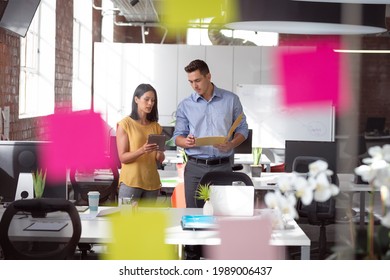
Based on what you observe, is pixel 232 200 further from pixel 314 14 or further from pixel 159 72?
pixel 159 72

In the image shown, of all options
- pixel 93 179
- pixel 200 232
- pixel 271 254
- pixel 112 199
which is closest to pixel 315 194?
pixel 271 254

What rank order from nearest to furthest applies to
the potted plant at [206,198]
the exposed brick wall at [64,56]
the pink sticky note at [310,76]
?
the potted plant at [206,198], the exposed brick wall at [64,56], the pink sticky note at [310,76]

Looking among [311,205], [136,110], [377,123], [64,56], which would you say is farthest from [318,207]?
[377,123]

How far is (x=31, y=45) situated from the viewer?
20.3ft

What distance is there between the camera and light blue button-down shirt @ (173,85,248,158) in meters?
4.01

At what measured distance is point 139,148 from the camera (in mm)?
3857

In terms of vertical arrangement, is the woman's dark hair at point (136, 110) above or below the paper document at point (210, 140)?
above

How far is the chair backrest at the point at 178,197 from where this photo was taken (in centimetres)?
409

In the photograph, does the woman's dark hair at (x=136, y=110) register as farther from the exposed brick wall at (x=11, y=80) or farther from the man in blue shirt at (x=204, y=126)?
the exposed brick wall at (x=11, y=80)

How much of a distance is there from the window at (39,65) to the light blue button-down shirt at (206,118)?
2129mm

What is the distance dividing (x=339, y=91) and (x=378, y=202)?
8392 millimetres

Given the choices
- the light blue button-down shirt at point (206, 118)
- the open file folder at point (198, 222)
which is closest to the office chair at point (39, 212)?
the open file folder at point (198, 222)

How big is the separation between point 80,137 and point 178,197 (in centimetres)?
384

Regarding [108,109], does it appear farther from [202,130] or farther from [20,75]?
[202,130]
